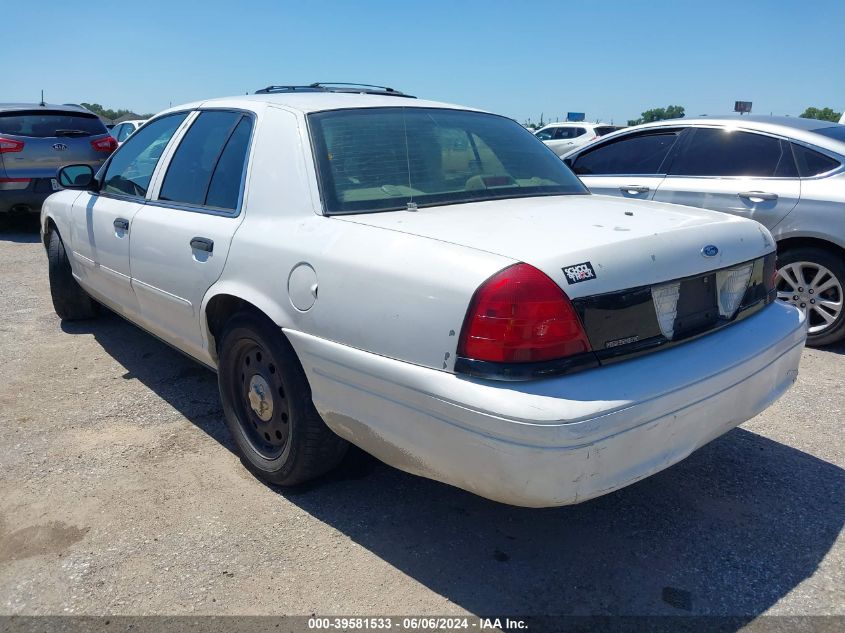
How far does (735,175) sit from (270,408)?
415 centimetres

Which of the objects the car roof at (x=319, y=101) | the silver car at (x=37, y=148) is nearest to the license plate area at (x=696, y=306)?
the car roof at (x=319, y=101)

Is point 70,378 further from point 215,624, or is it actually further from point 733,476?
point 733,476

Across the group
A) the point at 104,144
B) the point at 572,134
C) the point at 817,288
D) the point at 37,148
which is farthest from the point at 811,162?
the point at 572,134

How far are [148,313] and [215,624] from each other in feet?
6.59

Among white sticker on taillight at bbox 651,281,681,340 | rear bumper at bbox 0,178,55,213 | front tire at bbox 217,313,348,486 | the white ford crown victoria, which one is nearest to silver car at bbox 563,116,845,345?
the white ford crown victoria

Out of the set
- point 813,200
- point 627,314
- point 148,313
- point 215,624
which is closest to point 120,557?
point 215,624

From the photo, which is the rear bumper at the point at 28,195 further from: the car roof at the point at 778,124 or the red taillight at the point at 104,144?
the car roof at the point at 778,124

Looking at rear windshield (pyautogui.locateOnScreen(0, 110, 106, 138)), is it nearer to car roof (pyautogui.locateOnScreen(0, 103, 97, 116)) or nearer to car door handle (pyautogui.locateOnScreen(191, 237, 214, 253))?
car roof (pyautogui.locateOnScreen(0, 103, 97, 116))

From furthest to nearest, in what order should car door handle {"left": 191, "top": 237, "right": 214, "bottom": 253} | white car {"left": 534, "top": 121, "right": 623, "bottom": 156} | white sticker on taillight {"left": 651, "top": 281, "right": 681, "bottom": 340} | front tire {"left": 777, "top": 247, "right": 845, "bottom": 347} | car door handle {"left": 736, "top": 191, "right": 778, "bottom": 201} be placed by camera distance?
white car {"left": 534, "top": 121, "right": 623, "bottom": 156}, car door handle {"left": 736, "top": 191, "right": 778, "bottom": 201}, front tire {"left": 777, "top": 247, "right": 845, "bottom": 347}, car door handle {"left": 191, "top": 237, "right": 214, "bottom": 253}, white sticker on taillight {"left": 651, "top": 281, "right": 681, "bottom": 340}

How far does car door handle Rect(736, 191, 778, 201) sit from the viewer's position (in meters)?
5.09

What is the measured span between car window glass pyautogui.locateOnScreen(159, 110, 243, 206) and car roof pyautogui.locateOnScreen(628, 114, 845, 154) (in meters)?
4.00

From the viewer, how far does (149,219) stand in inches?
145

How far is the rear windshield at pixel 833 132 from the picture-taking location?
518cm

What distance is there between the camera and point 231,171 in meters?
3.27
